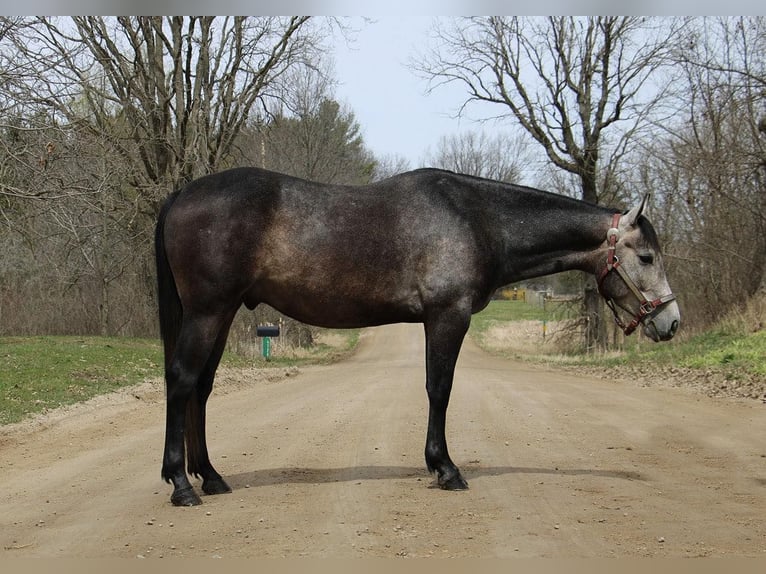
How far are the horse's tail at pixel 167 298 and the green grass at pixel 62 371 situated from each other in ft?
16.1

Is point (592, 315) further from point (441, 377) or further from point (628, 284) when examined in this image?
point (441, 377)

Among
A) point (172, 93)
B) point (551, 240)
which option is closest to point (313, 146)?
point (172, 93)

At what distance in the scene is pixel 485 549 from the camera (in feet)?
16.8

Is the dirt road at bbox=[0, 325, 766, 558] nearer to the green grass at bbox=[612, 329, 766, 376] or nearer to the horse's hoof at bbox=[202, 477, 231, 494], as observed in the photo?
the horse's hoof at bbox=[202, 477, 231, 494]

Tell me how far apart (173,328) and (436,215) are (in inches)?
97.7

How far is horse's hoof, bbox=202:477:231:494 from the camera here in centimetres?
694

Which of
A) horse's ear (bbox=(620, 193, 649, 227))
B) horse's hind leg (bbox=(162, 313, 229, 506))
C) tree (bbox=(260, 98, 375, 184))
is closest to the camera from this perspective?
horse's hind leg (bbox=(162, 313, 229, 506))

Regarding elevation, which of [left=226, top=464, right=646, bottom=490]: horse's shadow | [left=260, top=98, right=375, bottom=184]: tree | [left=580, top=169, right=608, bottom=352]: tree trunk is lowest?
[left=226, top=464, right=646, bottom=490]: horse's shadow

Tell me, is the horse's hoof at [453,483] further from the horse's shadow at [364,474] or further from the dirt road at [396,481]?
the horse's shadow at [364,474]

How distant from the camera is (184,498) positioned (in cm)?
648

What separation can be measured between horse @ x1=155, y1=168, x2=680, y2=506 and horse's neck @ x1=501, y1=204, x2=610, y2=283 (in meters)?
0.06

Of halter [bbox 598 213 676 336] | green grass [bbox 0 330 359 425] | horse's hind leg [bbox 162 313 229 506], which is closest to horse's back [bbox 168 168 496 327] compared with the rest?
horse's hind leg [bbox 162 313 229 506]

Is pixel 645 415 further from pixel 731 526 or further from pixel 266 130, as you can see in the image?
pixel 266 130

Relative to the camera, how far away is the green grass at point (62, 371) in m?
12.1
